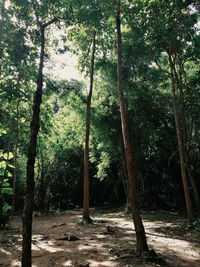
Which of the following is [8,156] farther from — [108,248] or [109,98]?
[109,98]

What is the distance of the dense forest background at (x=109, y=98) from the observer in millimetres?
5918

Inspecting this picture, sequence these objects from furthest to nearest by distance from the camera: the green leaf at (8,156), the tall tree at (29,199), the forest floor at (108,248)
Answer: the forest floor at (108,248) → the tall tree at (29,199) → the green leaf at (8,156)

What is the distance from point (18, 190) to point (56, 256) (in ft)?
48.8

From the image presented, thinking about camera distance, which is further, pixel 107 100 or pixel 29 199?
pixel 107 100

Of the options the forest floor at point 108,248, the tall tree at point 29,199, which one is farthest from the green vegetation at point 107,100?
the forest floor at point 108,248

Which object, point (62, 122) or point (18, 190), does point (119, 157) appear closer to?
point (62, 122)

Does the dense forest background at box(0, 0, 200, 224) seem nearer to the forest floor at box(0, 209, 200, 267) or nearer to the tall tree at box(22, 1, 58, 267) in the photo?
the tall tree at box(22, 1, 58, 267)

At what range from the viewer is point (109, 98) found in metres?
13.1

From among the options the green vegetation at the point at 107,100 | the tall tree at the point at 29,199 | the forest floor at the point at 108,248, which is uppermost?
the green vegetation at the point at 107,100

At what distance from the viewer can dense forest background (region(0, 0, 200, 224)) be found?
5918mm

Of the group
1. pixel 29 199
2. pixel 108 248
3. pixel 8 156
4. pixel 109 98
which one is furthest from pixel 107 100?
pixel 8 156

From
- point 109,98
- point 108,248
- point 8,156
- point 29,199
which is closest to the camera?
point 8,156

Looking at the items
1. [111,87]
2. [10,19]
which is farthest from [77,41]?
[10,19]

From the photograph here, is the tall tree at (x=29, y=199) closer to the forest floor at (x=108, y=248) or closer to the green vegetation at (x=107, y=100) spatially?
the green vegetation at (x=107, y=100)
